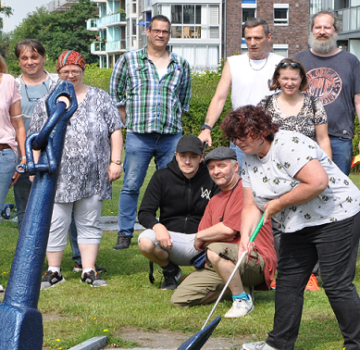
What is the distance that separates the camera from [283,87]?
196 inches

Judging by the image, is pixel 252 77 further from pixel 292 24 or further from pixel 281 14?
pixel 281 14

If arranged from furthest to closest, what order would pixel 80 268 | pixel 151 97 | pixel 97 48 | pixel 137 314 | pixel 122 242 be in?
pixel 97 48, pixel 122 242, pixel 151 97, pixel 80 268, pixel 137 314

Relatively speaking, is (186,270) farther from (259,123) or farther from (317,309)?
(259,123)

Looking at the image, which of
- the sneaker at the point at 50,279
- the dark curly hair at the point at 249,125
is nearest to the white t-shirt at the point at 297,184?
the dark curly hair at the point at 249,125

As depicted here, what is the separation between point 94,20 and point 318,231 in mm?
94961

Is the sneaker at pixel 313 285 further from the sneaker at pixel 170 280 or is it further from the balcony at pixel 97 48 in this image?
the balcony at pixel 97 48

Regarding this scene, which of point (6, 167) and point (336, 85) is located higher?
point (336, 85)

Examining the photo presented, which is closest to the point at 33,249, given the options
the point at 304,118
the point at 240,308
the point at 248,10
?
the point at 240,308

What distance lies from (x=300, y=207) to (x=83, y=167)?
2415 millimetres

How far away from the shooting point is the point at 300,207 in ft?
12.3

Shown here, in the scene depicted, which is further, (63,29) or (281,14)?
(63,29)

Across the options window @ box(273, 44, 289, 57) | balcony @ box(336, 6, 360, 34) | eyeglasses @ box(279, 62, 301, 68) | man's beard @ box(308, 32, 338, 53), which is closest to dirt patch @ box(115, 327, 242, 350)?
eyeglasses @ box(279, 62, 301, 68)

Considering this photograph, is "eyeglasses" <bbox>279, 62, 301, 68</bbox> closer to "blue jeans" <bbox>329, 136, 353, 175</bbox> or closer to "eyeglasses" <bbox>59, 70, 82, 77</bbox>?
"blue jeans" <bbox>329, 136, 353, 175</bbox>

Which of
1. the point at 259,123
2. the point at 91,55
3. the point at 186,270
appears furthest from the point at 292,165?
the point at 91,55
